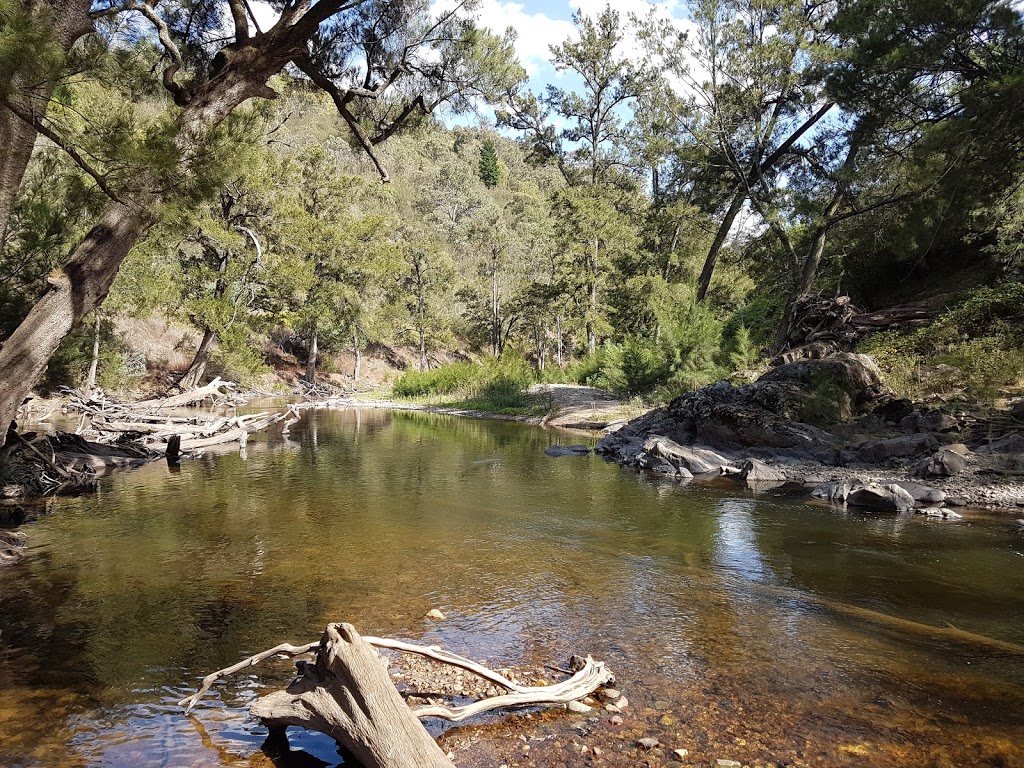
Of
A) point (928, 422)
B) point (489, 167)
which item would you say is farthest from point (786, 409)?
point (489, 167)

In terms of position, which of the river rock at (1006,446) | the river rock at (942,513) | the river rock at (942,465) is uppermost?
the river rock at (1006,446)

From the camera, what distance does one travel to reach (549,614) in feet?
16.7

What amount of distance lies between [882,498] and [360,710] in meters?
8.69

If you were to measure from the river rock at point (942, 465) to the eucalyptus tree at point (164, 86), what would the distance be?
31.8 feet

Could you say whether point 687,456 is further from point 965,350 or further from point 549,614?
point 549,614

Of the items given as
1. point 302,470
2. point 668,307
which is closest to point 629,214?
point 668,307

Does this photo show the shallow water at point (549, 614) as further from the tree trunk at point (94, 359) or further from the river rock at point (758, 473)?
the tree trunk at point (94, 359)

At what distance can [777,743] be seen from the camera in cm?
329

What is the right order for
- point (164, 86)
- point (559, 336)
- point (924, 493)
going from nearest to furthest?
point (164, 86) → point (924, 493) → point (559, 336)

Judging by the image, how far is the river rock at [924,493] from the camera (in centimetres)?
898

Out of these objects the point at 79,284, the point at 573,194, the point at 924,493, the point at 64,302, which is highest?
the point at 573,194

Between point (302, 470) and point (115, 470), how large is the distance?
3.39m

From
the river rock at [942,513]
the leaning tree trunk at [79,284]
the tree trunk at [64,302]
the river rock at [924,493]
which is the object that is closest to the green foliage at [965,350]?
the river rock at [924,493]

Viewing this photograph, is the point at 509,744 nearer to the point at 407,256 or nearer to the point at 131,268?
the point at 131,268
